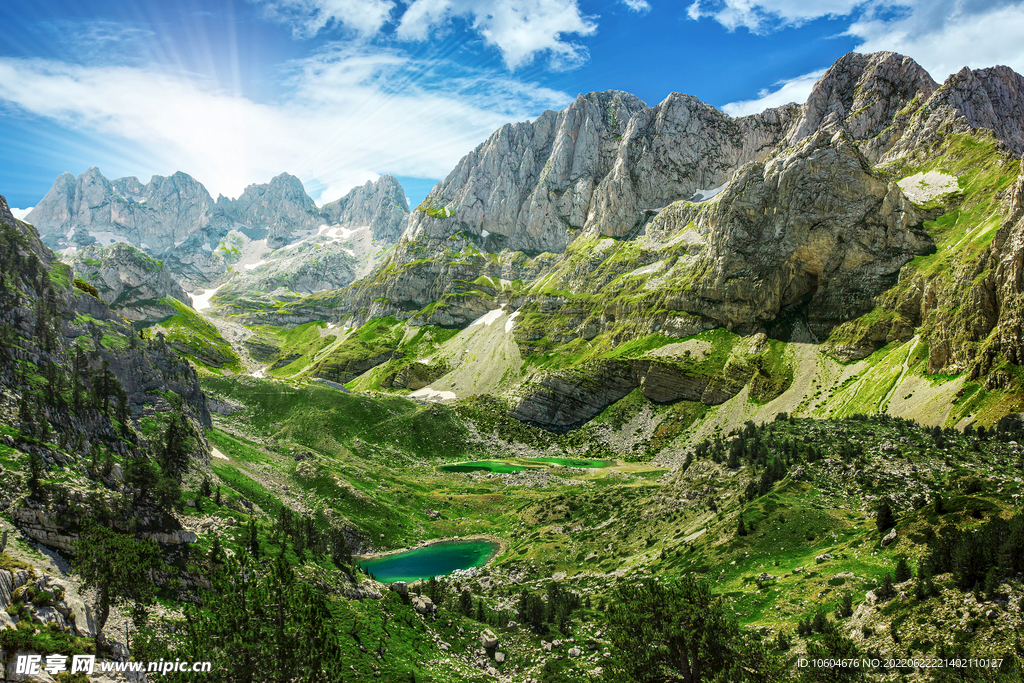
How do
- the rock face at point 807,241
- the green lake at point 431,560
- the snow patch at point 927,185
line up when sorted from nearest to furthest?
the green lake at point 431,560, the rock face at point 807,241, the snow patch at point 927,185

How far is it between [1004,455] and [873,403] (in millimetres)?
68245

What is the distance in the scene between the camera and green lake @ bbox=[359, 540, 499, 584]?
72438 mm

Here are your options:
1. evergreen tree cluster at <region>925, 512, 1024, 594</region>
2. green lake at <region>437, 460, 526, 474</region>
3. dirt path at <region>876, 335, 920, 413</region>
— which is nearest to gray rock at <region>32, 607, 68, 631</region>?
evergreen tree cluster at <region>925, 512, 1024, 594</region>

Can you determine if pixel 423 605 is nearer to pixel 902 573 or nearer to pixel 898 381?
pixel 902 573

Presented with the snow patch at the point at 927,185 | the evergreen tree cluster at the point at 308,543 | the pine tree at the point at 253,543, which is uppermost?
the snow patch at the point at 927,185

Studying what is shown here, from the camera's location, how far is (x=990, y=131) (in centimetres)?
18038

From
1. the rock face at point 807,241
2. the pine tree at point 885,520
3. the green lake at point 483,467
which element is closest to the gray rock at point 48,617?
the pine tree at point 885,520

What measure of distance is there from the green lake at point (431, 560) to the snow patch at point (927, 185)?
188m

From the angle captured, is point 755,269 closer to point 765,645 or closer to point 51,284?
point 765,645

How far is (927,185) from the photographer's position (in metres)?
177

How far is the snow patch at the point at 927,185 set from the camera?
170375 mm

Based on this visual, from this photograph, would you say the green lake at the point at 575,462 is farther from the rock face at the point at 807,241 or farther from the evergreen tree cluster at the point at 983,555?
the evergreen tree cluster at the point at 983,555

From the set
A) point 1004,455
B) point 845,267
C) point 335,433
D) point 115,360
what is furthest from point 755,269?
point 115,360

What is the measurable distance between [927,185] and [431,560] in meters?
210
